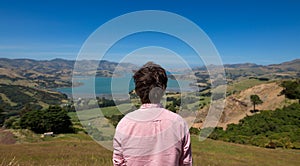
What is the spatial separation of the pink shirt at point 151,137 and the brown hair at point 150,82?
0.59 feet

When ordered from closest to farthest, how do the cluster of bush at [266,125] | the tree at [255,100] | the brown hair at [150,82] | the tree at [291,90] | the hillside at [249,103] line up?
the brown hair at [150,82] < the cluster of bush at [266,125] < the tree at [291,90] < the hillside at [249,103] < the tree at [255,100]

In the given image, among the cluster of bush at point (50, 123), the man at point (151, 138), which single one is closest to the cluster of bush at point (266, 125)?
the cluster of bush at point (50, 123)

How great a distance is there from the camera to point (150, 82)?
2734 mm

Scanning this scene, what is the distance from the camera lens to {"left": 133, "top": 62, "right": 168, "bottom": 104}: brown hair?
274 centimetres

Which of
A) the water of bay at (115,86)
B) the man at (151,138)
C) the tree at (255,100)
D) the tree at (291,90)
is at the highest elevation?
the water of bay at (115,86)

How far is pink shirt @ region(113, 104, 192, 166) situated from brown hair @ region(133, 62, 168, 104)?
0.59 feet

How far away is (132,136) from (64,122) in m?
52.9

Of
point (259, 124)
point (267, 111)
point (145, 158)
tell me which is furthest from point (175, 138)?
point (267, 111)

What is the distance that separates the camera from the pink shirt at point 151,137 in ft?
8.57

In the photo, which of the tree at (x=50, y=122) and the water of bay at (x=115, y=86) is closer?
the water of bay at (x=115, y=86)

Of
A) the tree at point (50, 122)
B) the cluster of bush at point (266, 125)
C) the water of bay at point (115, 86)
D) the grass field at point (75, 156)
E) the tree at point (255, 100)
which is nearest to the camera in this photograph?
the water of bay at point (115, 86)

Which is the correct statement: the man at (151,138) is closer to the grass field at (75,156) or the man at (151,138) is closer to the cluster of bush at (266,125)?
the grass field at (75,156)

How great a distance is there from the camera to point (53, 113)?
5478 centimetres

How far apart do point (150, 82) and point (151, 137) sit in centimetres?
56
